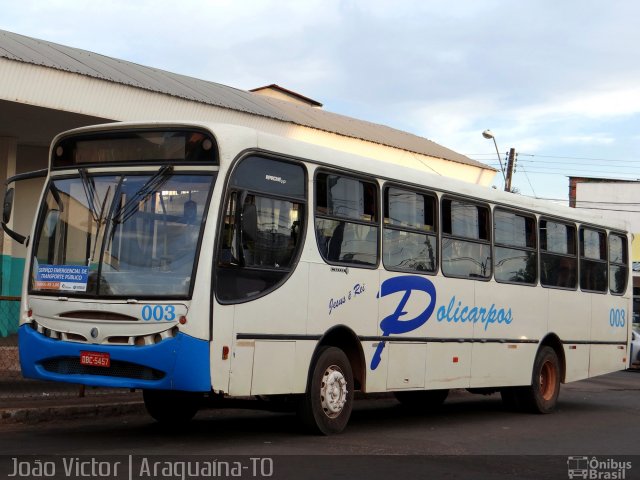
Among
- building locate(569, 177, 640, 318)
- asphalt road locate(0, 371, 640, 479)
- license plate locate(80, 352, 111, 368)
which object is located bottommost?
asphalt road locate(0, 371, 640, 479)

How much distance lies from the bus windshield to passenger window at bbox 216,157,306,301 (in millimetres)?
318

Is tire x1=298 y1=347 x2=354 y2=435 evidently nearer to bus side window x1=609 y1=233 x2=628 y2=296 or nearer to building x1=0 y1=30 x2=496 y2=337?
bus side window x1=609 y1=233 x2=628 y2=296

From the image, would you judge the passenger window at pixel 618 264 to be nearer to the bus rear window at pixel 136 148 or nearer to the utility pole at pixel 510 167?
the bus rear window at pixel 136 148

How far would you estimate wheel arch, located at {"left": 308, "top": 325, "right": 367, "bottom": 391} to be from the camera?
36.5 feet

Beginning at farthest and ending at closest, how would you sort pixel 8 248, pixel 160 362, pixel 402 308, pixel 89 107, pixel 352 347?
pixel 8 248
pixel 89 107
pixel 402 308
pixel 352 347
pixel 160 362

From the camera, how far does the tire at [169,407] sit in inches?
449

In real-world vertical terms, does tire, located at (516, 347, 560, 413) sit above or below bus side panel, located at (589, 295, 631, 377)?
below

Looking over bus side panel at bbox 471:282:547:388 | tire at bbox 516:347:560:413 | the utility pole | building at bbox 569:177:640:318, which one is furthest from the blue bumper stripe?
building at bbox 569:177:640:318

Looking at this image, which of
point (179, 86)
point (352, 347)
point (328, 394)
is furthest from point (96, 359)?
point (179, 86)

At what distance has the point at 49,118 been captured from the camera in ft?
64.8

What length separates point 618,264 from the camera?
1748 centimetres

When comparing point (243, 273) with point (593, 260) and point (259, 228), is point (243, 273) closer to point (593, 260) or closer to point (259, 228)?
point (259, 228)

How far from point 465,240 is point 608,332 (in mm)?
4893

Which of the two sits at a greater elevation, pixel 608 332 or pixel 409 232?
pixel 409 232
